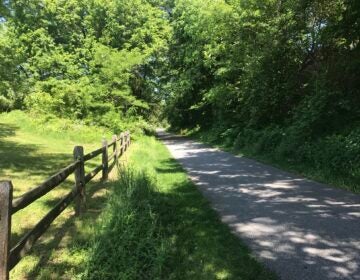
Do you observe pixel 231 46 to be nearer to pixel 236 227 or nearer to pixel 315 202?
pixel 315 202

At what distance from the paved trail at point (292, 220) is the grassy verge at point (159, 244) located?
33cm

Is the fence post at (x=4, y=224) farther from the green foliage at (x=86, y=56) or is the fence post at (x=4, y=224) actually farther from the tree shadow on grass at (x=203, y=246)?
the green foliage at (x=86, y=56)

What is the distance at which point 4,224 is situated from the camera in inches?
131

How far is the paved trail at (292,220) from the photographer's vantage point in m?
4.69

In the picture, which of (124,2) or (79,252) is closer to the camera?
(79,252)

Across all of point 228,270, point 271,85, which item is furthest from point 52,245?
point 271,85

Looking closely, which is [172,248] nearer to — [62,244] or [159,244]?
[159,244]

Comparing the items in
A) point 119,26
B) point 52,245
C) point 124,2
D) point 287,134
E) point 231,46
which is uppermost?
point 124,2

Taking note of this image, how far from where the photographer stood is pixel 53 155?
15555 millimetres

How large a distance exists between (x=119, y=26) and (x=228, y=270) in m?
27.8

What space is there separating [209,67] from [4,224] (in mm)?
28409

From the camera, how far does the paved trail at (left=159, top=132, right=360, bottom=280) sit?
15.4 feet

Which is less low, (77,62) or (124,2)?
(124,2)

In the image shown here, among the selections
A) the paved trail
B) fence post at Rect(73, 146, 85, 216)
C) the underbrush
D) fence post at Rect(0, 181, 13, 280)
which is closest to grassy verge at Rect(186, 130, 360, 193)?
the paved trail
